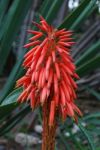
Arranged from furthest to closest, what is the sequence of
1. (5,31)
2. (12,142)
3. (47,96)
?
(12,142), (5,31), (47,96)

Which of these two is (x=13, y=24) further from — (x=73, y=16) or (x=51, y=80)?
(x=51, y=80)

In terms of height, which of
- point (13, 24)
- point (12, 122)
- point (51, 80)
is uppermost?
point (13, 24)

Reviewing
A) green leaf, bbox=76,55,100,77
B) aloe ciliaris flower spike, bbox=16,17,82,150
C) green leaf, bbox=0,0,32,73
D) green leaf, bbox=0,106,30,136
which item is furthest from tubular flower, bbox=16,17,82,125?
green leaf, bbox=0,106,30,136

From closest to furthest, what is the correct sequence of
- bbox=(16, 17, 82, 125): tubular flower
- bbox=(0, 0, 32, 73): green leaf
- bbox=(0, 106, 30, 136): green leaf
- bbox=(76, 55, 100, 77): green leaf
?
bbox=(16, 17, 82, 125): tubular flower → bbox=(76, 55, 100, 77): green leaf → bbox=(0, 0, 32, 73): green leaf → bbox=(0, 106, 30, 136): green leaf

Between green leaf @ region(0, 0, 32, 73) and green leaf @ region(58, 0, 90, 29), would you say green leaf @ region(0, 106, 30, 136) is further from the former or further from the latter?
green leaf @ region(58, 0, 90, 29)

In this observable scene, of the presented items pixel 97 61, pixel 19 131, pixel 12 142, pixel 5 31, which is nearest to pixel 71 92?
pixel 97 61

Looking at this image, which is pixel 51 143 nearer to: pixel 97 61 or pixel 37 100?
pixel 37 100

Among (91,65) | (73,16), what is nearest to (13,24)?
(73,16)

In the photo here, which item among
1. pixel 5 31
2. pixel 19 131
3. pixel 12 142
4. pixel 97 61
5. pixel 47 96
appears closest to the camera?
pixel 47 96
